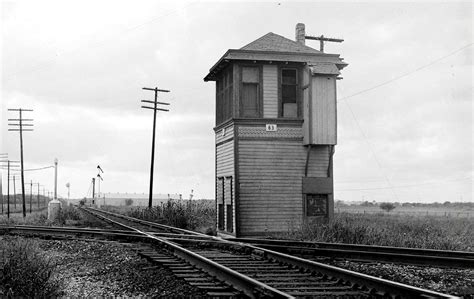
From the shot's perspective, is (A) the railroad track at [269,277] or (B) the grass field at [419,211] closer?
(A) the railroad track at [269,277]

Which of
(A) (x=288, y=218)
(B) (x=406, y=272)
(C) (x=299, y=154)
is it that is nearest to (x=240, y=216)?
(A) (x=288, y=218)

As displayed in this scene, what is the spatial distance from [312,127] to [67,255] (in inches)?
410

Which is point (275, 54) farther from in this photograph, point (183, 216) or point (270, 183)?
point (183, 216)

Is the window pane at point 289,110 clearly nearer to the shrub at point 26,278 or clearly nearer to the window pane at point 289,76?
the window pane at point 289,76

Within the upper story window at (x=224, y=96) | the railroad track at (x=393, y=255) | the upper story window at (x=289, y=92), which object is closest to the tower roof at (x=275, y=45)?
the upper story window at (x=289, y=92)

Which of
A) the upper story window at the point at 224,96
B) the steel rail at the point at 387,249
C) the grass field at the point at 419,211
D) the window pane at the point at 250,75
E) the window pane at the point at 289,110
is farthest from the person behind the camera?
Answer: the grass field at the point at 419,211

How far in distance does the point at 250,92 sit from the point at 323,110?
279cm

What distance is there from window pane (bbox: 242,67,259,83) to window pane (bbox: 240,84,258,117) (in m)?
0.20

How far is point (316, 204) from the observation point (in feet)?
66.5

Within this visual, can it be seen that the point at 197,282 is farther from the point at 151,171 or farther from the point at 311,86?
the point at 151,171

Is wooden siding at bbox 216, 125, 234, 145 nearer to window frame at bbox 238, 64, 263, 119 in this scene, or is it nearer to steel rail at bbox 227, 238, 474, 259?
window frame at bbox 238, 64, 263, 119

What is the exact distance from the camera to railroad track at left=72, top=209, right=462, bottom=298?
694 centimetres

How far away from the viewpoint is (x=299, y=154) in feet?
66.7

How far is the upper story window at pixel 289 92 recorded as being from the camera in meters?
20.7
